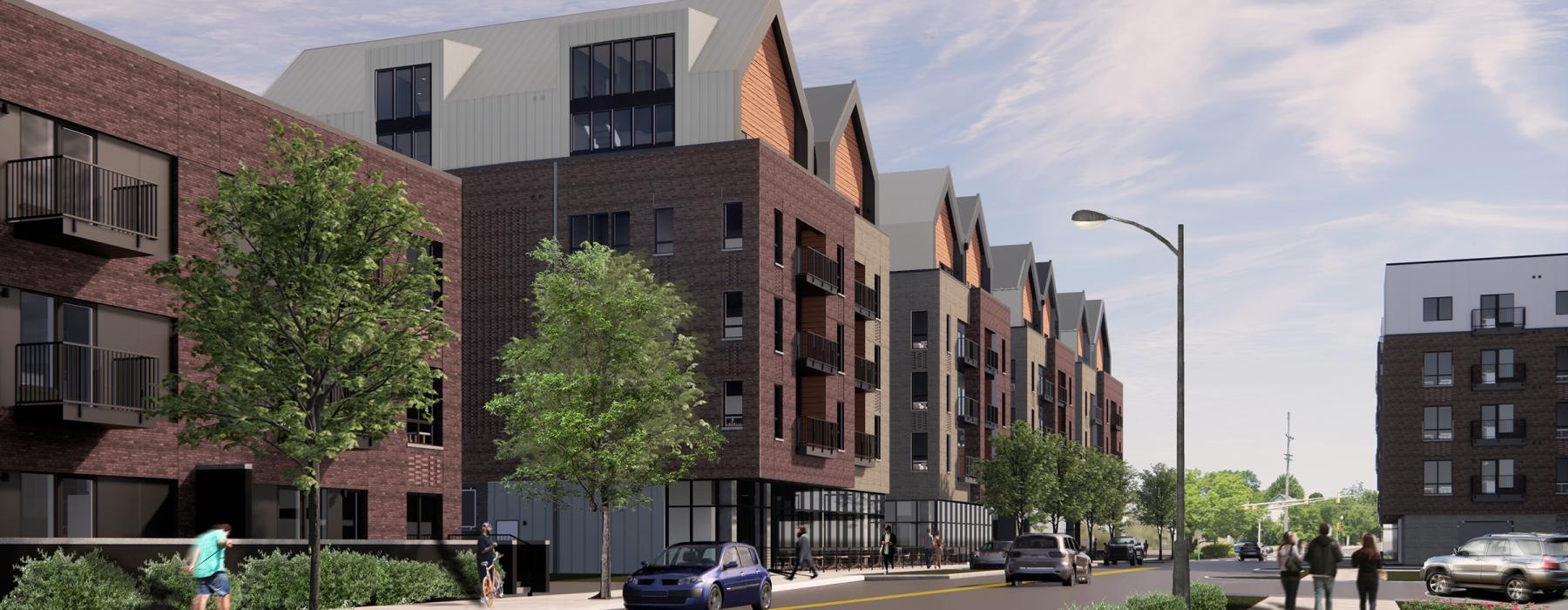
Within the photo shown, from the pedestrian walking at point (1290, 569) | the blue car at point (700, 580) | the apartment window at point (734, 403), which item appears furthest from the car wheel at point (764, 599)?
the apartment window at point (734, 403)

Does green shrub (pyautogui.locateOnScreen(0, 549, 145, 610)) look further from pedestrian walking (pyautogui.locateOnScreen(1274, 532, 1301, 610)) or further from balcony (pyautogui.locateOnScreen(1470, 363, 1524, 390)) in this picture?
balcony (pyautogui.locateOnScreen(1470, 363, 1524, 390))

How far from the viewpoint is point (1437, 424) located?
89688 mm

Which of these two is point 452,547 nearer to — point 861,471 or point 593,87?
point 593,87

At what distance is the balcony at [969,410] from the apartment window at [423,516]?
45.2 meters

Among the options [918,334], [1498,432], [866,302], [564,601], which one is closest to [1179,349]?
[564,601]

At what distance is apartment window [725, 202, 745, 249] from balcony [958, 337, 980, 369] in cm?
2904

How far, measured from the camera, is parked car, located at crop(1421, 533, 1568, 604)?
37.0 meters

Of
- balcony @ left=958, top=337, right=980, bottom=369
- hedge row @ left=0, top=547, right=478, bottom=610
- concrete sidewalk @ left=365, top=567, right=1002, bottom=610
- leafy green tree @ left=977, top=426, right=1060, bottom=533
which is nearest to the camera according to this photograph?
hedge row @ left=0, top=547, right=478, bottom=610

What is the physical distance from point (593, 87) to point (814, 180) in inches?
351

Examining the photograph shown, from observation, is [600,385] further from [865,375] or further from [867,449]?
[867,449]

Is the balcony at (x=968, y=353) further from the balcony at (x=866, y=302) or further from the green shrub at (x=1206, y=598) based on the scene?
the green shrub at (x=1206, y=598)

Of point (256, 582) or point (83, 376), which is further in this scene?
point (256, 582)

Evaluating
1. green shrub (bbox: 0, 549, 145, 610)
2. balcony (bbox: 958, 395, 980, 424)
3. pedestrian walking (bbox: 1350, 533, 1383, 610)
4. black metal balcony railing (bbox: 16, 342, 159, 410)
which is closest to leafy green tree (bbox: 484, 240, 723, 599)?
black metal balcony railing (bbox: 16, 342, 159, 410)

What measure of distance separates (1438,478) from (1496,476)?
3024 millimetres
